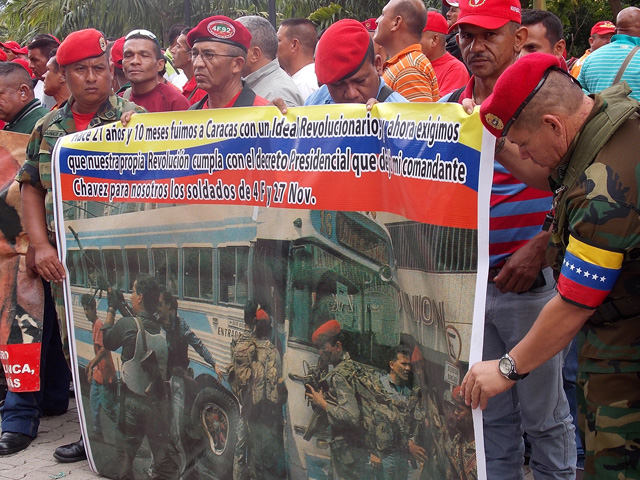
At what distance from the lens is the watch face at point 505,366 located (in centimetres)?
236

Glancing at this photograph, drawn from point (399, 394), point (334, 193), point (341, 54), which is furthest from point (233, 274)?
point (341, 54)

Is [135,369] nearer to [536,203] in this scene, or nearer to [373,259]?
[373,259]

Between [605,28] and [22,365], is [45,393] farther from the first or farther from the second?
[605,28]

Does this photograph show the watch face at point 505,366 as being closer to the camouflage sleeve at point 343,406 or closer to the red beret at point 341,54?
the camouflage sleeve at point 343,406

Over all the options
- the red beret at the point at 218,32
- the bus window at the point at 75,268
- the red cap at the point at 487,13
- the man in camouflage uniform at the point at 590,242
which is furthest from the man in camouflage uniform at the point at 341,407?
the red beret at the point at 218,32

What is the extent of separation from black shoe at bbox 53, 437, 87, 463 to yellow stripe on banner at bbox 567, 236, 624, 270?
3333 mm

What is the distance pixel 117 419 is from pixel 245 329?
3.74ft

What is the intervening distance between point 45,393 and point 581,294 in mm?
4252

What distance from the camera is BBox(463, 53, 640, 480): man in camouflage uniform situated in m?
2.12

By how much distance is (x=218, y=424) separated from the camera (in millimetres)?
3514

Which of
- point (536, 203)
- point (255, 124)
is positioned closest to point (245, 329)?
point (255, 124)

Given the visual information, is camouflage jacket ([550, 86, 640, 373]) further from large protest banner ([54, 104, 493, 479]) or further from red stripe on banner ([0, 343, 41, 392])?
red stripe on banner ([0, 343, 41, 392])

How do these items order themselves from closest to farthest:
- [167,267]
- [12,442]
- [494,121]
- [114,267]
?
[494,121] < [167,267] < [114,267] < [12,442]

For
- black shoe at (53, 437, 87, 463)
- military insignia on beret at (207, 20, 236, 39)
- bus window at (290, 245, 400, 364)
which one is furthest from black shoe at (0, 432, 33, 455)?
military insignia on beret at (207, 20, 236, 39)
